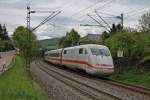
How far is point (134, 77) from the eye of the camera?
3444 centimetres

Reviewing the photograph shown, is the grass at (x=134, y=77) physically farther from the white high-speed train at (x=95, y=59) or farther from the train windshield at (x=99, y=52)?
the train windshield at (x=99, y=52)

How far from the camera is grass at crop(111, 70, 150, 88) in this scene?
101 ft

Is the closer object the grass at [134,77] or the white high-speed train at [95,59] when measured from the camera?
the grass at [134,77]

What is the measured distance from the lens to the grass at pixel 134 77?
30.8 metres

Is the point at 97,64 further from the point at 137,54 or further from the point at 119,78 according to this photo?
the point at 137,54

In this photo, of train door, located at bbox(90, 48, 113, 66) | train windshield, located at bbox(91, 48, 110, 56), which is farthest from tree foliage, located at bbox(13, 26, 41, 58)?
train door, located at bbox(90, 48, 113, 66)

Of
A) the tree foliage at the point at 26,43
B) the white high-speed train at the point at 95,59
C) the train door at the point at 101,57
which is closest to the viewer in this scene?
the white high-speed train at the point at 95,59

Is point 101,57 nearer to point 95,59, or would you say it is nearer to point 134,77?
point 95,59

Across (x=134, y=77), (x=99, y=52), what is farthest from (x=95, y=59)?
(x=134, y=77)

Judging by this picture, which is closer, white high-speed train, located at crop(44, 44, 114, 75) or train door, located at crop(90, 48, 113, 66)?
white high-speed train, located at crop(44, 44, 114, 75)

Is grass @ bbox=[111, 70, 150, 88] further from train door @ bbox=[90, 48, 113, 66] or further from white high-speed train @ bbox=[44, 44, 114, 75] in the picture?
train door @ bbox=[90, 48, 113, 66]

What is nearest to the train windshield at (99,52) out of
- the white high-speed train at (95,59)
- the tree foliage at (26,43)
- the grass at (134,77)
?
the white high-speed train at (95,59)

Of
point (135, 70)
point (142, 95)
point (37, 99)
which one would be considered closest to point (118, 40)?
point (135, 70)

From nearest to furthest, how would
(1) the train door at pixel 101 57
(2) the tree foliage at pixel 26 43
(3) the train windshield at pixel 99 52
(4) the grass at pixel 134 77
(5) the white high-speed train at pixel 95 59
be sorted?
(4) the grass at pixel 134 77 < (5) the white high-speed train at pixel 95 59 < (1) the train door at pixel 101 57 < (3) the train windshield at pixel 99 52 < (2) the tree foliage at pixel 26 43
